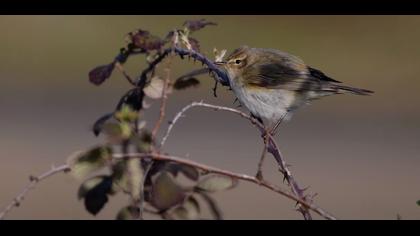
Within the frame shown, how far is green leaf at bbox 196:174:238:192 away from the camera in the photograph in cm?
207

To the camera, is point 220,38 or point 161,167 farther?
point 220,38

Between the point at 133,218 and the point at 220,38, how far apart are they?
19620mm

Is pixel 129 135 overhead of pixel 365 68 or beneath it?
overhead

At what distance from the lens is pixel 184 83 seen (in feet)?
8.23

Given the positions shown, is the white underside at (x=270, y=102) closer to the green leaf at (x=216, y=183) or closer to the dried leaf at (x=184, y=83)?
the dried leaf at (x=184, y=83)

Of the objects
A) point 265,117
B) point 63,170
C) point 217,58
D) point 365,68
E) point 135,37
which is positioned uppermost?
point 135,37

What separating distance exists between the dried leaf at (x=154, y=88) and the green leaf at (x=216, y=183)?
40 cm

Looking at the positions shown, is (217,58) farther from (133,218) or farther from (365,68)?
(365,68)

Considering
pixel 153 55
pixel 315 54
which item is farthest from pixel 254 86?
pixel 315 54

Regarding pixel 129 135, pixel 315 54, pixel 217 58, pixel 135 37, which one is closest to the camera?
pixel 129 135

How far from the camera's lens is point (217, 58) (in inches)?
147

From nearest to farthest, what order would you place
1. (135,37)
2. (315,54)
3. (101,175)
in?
(101,175), (135,37), (315,54)

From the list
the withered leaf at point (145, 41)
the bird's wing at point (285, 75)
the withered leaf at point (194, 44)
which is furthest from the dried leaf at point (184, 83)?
the bird's wing at point (285, 75)

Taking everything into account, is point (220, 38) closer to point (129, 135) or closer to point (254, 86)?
point (254, 86)
